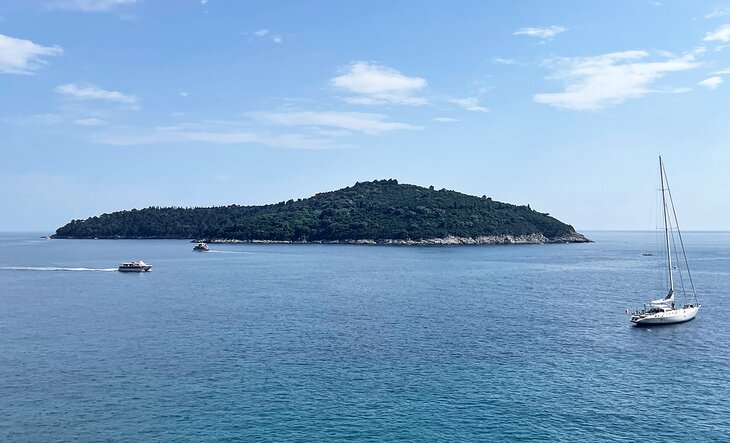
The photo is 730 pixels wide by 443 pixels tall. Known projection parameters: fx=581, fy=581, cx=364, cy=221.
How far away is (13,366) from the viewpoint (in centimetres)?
6125

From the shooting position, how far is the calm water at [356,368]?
45781 millimetres

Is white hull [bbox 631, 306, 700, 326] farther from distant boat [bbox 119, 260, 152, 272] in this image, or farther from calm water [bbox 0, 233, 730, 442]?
distant boat [bbox 119, 260, 152, 272]

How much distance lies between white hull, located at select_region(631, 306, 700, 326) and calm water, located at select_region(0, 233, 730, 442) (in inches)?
68.2

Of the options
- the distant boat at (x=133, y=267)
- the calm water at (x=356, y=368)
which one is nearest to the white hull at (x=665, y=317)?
the calm water at (x=356, y=368)

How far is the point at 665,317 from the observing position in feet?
287

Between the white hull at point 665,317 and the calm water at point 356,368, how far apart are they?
1.73m

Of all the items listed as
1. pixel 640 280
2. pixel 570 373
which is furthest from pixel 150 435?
pixel 640 280

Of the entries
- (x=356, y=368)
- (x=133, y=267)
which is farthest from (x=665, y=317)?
(x=133, y=267)

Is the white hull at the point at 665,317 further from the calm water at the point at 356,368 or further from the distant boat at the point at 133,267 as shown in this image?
the distant boat at the point at 133,267

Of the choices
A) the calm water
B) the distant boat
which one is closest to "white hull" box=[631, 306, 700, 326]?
the calm water

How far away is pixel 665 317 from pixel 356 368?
175 feet

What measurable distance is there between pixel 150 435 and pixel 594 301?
293 feet

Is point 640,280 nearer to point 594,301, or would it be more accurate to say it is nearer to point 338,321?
point 594,301

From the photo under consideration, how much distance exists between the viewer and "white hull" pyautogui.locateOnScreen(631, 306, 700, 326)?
3391 inches
